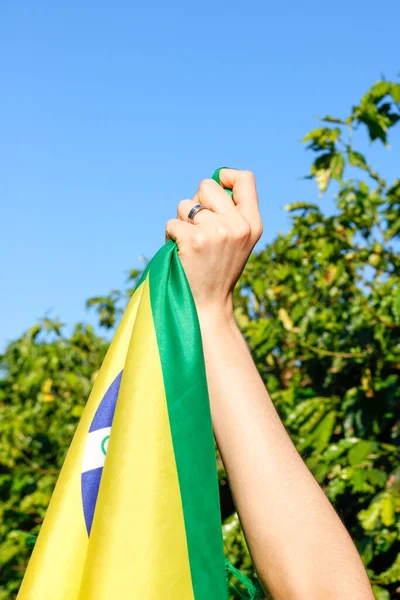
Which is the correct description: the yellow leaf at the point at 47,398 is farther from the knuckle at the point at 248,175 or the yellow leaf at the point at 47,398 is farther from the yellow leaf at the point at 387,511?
the knuckle at the point at 248,175

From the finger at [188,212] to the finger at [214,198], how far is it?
0.01 m

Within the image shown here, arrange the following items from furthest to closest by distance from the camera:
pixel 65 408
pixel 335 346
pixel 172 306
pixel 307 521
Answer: pixel 65 408 → pixel 335 346 → pixel 172 306 → pixel 307 521

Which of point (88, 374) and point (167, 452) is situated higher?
point (88, 374)

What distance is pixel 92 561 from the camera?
39.7 inches

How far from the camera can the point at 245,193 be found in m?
1.30

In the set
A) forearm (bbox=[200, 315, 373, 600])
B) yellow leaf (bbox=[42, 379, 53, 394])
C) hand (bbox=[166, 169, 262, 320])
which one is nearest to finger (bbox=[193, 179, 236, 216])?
hand (bbox=[166, 169, 262, 320])

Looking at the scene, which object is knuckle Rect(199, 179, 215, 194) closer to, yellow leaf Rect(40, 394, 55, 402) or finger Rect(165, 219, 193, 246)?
finger Rect(165, 219, 193, 246)

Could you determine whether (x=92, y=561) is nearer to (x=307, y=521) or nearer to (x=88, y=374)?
(x=307, y=521)

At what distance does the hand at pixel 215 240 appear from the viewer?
1202mm

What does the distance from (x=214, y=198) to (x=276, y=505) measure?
555mm

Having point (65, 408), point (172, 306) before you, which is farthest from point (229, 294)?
point (65, 408)

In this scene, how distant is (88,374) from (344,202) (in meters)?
2.77

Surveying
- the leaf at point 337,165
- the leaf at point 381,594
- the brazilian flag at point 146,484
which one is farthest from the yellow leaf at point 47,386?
the brazilian flag at point 146,484

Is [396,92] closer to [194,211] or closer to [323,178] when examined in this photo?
[323,178]
